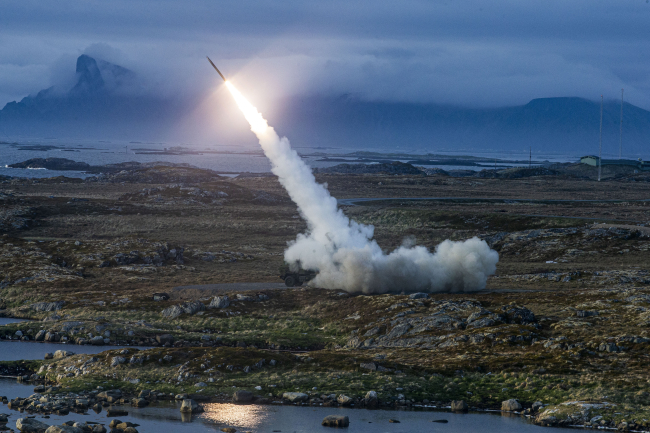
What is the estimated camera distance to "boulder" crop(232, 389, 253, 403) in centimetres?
4456

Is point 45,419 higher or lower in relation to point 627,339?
lower

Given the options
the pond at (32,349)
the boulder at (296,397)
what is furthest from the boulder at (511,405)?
the pond at (32,349)

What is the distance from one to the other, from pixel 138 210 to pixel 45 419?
110m

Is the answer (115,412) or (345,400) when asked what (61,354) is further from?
(345,400)

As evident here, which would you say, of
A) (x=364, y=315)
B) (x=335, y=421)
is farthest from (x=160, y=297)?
(x=335, y=421)

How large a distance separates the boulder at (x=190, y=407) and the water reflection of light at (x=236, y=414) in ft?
1.66

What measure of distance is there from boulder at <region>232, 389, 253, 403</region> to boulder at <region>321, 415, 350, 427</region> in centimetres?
668

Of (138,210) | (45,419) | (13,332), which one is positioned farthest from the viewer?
(138,210)

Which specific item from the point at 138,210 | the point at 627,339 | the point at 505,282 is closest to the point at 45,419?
the point at 627,339

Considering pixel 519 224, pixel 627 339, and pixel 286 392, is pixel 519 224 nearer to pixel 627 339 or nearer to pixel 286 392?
pixel 627 339

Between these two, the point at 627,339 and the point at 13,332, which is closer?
the point at 627,339

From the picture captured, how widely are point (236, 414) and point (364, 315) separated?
79.3ft

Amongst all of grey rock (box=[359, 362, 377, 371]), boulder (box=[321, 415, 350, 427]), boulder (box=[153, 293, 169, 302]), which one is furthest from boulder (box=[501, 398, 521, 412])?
boulder (box=[153, 293, 169, 302])

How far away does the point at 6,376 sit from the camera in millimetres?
50062
